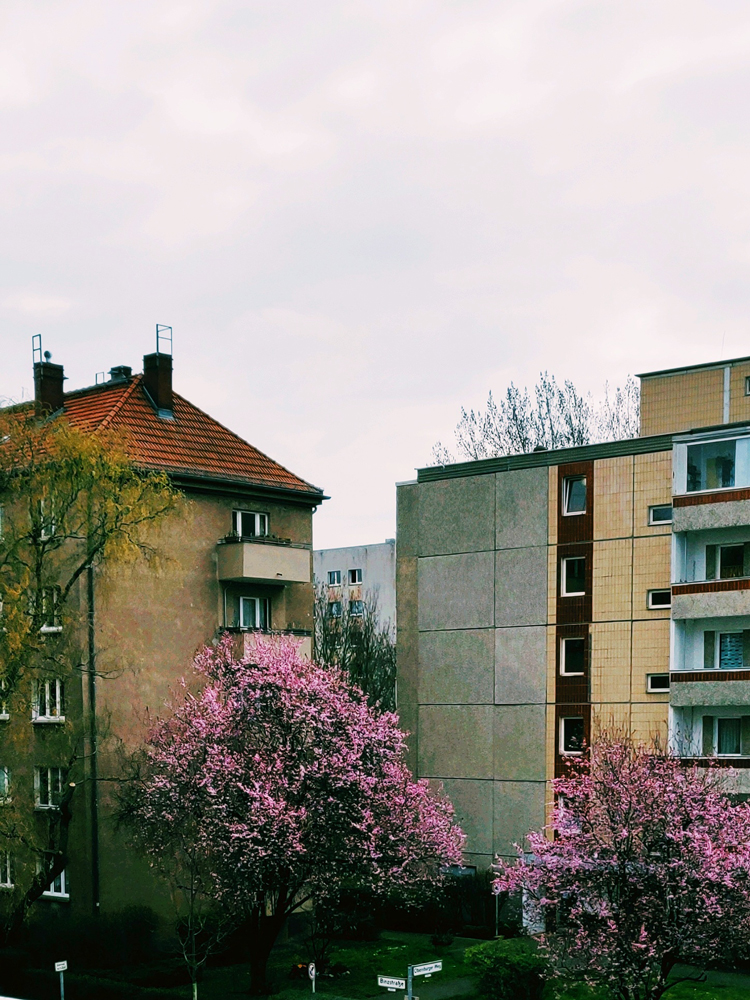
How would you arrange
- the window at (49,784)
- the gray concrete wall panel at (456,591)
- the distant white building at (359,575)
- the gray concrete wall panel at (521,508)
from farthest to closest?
the distant white building at (359,575) < the gray concrete wall panel at (456,591) < the gray concrete wall panel at (521,508) < the window at (49,784)

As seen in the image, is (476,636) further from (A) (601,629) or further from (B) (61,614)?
(B) (61,614)

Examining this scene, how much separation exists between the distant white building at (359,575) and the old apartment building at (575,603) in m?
37.7

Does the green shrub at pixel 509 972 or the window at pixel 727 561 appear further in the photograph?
the window at pixel 727 561

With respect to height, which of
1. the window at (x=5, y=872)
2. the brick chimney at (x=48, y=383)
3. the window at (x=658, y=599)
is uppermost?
the brick chimney at (x=48, y=383)

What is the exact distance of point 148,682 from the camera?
127 ft

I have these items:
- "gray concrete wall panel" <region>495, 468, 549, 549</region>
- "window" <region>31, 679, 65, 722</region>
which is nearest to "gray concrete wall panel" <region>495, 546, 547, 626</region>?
"gray concrete wall panel" <region>495, 468, 549, 549</region>

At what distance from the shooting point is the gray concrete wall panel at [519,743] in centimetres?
4212

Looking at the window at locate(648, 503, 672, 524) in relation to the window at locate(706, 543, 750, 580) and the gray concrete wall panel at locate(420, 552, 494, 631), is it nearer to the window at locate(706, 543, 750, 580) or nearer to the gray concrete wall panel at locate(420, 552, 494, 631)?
the window at locate(706, 543, 750, 580)

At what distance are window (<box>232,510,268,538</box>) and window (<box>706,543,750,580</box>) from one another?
1427cm

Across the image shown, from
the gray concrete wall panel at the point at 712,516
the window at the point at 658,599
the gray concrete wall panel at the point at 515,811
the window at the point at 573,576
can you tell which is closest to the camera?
the gray concrete wall panel at the point at 712,516

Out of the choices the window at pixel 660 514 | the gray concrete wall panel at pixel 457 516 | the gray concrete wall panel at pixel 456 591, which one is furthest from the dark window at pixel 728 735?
the gray concrete wall panel at pixel 457 516

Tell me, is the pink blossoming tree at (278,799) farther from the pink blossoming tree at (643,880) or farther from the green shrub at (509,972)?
the pink blossoming tree at (643,880)

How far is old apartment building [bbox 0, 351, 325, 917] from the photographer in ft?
122

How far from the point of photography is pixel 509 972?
31.1m
